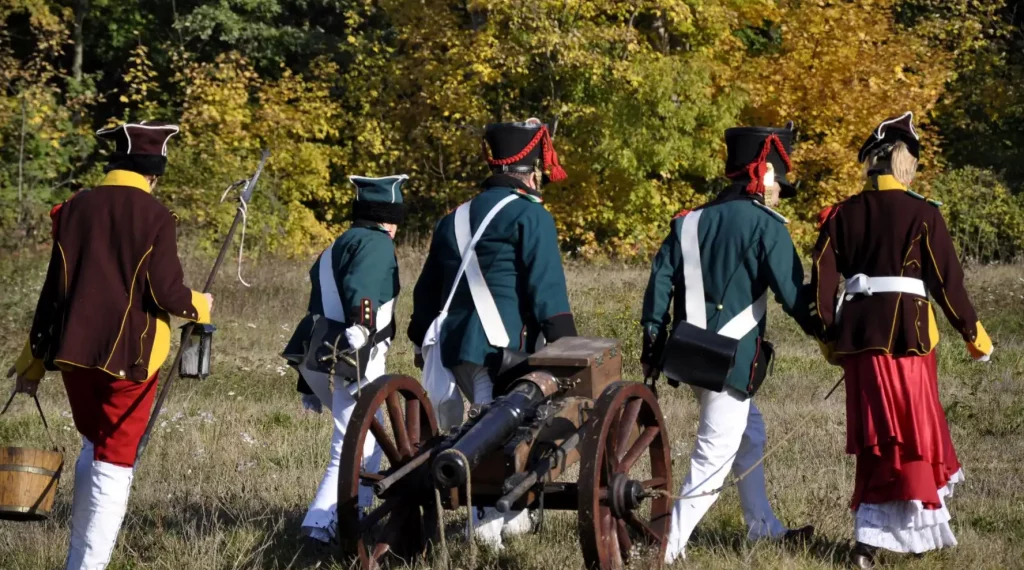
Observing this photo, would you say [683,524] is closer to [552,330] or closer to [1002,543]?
[552,330]

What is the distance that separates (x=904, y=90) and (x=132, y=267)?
1782 cm

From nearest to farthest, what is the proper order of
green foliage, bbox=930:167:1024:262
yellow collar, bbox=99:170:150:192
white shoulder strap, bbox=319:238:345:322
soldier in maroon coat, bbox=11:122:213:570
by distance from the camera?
soldier in maroon coat, bbox=11:122:213:570 → yellow collar, bbox=99:170:150:192 → white shoulder strap, bbox=319:238:345:322 → green foliage, bbox=930:167:1024:262

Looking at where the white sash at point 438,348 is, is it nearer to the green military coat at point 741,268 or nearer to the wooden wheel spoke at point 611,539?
the green military coat at point 741,268

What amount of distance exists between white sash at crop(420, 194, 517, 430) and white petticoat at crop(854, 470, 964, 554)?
5.56 ft

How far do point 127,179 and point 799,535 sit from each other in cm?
325

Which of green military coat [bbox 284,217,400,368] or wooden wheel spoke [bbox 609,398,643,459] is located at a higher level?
green military coat [bbox 284,217,400,368]

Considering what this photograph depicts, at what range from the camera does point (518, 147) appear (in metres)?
5.95

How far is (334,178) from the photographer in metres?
26.1

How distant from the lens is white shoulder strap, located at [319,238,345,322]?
634 centimetres

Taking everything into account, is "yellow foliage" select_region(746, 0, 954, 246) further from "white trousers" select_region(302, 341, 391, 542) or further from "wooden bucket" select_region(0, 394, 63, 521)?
"wooden bucket" select_region(0, 394, 63, 521)

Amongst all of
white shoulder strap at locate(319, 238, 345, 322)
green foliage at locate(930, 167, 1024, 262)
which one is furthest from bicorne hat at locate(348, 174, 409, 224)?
green foliage at locate(930, 167, 1024, 262)

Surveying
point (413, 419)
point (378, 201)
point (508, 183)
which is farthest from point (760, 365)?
point (378, 201)

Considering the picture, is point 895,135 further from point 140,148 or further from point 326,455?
point 326,455

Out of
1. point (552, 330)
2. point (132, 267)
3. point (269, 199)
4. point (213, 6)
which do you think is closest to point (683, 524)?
point (552, 330)
